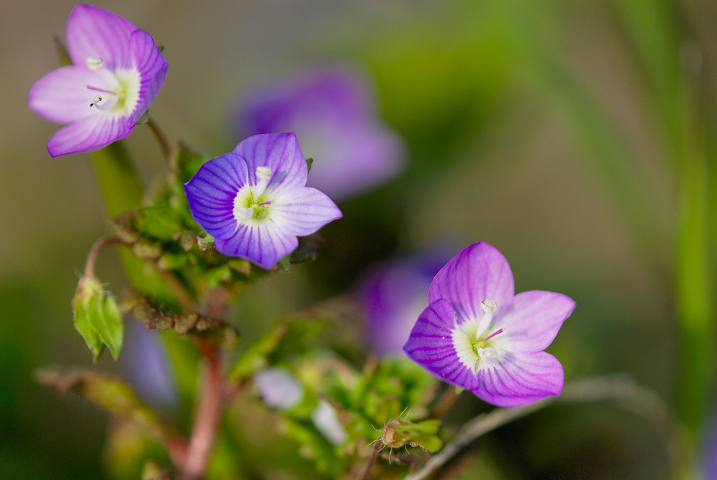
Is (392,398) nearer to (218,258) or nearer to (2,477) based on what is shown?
(218,258)

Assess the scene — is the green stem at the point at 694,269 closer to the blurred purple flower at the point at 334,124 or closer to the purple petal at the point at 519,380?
the purple petal at the point at 519,380

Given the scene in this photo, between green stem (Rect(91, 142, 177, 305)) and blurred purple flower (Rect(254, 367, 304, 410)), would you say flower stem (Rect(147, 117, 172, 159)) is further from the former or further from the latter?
blurred purple flower (Rect(254, 367, 304, 410))

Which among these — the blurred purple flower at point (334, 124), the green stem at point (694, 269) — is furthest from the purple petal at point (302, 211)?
the blurred purple flower at point (334, 124)

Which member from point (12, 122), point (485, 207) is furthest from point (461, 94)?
point (12, 122)

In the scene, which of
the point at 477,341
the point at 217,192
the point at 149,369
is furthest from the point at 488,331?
the point at 149,369

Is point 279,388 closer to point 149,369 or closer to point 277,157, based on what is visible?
point 277,157
